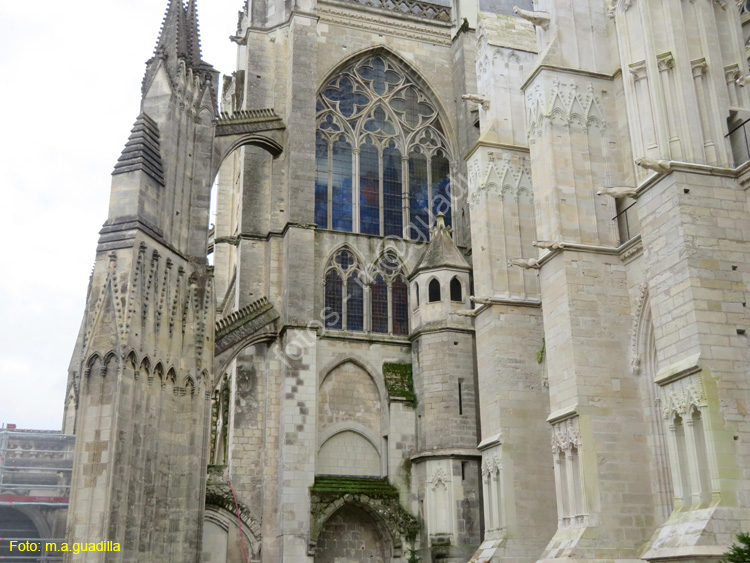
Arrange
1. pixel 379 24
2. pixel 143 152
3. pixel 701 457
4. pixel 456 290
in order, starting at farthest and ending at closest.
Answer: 1. pixel 379 24
2. pixel 456 290
3. pixel 143 152
4. pixel 701 457

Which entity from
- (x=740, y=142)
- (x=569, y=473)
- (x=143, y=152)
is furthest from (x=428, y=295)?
(x=740, y=142)

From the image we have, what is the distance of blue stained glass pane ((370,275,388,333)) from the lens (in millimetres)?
23594

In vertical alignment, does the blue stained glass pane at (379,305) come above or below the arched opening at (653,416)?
above

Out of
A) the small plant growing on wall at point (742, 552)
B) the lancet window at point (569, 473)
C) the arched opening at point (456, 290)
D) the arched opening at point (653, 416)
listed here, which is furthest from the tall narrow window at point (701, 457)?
the arched opening at point (456, 290)

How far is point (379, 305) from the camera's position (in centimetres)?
2381

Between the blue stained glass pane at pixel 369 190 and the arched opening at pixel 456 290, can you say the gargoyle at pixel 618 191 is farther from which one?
the blue stained glass pane at pixel 369 190

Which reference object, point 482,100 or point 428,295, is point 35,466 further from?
point 482,100

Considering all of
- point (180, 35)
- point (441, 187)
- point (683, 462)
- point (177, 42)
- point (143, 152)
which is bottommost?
point (683, 462)

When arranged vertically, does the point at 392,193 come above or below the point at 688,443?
above

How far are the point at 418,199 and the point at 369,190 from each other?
57.1 inches

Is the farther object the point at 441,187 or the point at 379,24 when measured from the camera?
the point at 379,24

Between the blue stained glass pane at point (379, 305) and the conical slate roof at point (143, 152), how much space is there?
22.4ft

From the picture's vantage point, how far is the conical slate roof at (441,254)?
892 inches

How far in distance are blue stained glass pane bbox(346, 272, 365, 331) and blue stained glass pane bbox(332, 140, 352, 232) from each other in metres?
1.53
